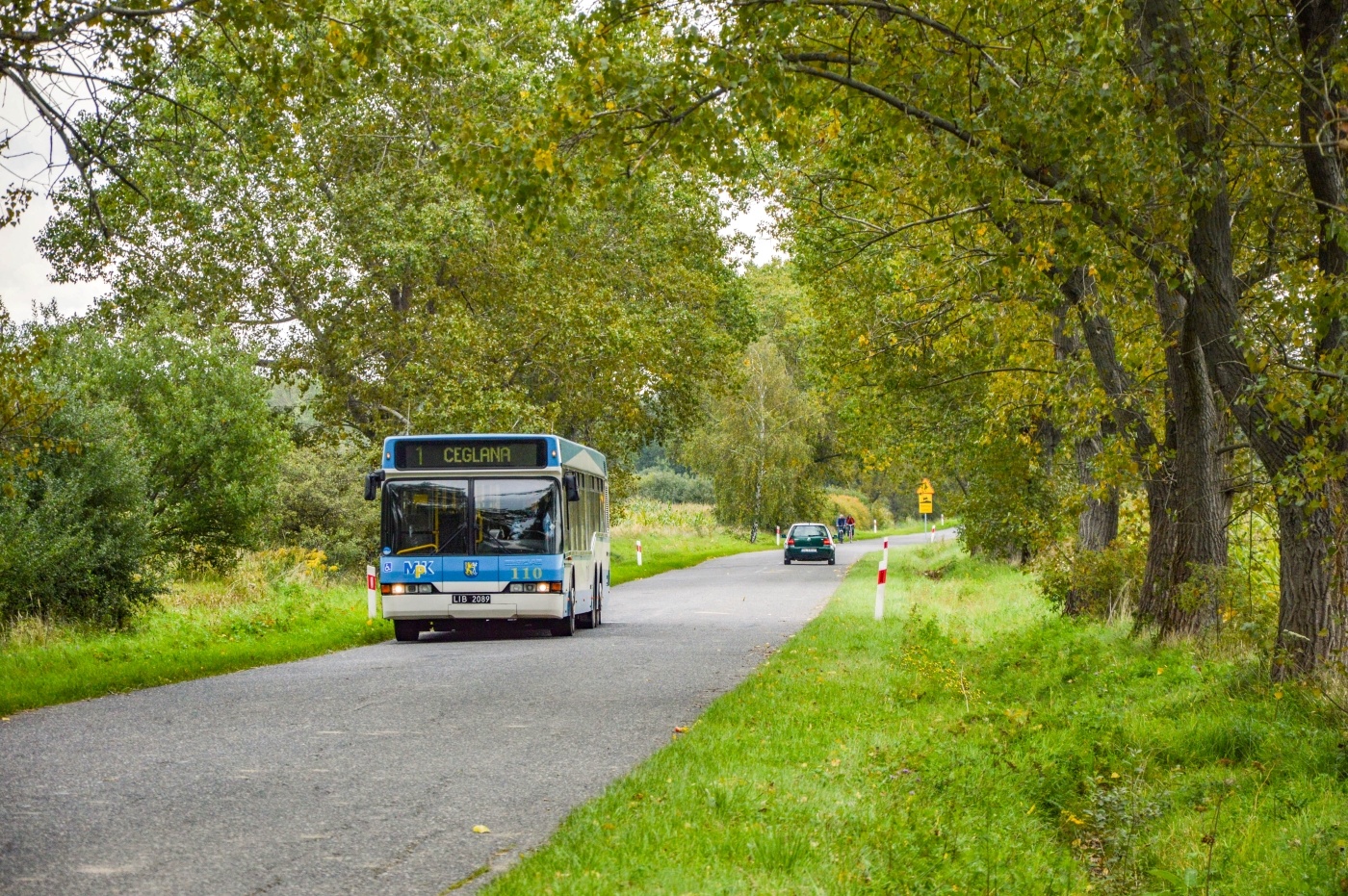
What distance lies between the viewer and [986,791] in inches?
305

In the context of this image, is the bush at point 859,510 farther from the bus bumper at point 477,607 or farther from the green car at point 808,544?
the bus bumper at point 477,607

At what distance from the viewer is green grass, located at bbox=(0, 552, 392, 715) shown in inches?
498

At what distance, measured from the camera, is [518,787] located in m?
7.88

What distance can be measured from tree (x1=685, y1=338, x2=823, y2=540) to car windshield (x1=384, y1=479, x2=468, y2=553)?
47955 millimetres

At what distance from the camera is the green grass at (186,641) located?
12.6 m

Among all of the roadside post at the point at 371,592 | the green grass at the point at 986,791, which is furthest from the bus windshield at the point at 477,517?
the green grass at the point at 986,791

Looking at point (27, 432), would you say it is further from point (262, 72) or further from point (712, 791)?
point (712, 791)

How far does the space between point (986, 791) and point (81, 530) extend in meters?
12.9

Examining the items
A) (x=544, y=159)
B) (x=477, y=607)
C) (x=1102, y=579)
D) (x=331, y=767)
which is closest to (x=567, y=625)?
(x=477, y=607)

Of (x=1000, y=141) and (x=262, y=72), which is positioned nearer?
(x=1000, y=141)

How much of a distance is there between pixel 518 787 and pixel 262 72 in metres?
7.17

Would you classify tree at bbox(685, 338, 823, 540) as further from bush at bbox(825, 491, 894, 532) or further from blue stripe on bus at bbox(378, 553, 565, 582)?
blue stripe on bus at bbox(378, 553, 565, 582)

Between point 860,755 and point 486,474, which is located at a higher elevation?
point 486,474

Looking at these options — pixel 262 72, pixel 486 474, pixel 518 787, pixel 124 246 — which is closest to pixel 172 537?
pixel 486 474
